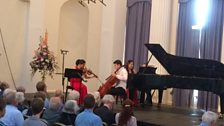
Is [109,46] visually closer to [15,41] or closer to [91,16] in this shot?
[91,16]

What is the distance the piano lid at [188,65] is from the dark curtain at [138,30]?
362cm

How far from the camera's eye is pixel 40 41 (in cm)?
1273

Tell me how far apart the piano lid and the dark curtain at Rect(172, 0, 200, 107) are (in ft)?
9.55

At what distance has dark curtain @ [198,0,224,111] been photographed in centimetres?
1119

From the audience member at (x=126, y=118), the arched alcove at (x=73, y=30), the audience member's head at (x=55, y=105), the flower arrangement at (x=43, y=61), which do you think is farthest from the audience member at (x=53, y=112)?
the arched alcove at (x=73, y=30)

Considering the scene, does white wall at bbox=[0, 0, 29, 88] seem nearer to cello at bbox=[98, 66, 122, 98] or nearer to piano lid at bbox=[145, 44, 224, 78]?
cello at bbox=[98, 66, 122, 98]

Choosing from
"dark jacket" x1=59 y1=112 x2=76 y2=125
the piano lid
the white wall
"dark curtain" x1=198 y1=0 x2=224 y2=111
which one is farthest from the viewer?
the white wall

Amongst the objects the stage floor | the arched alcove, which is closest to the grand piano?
the stage floor

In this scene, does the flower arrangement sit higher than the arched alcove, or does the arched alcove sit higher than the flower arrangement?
the arched alcove

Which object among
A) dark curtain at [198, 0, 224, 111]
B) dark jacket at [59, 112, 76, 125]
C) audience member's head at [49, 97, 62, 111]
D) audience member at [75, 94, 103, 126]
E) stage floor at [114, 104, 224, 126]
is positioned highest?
dark curtain at [198, 0, 224, 111]

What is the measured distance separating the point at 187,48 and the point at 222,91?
392 centimetres

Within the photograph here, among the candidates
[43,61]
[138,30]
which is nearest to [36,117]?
[43,61]

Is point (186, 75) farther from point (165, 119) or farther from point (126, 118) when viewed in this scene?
point (126, 118)

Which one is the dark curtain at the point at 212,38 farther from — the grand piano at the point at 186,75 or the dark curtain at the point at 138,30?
the grand piano at the point at 186,75
